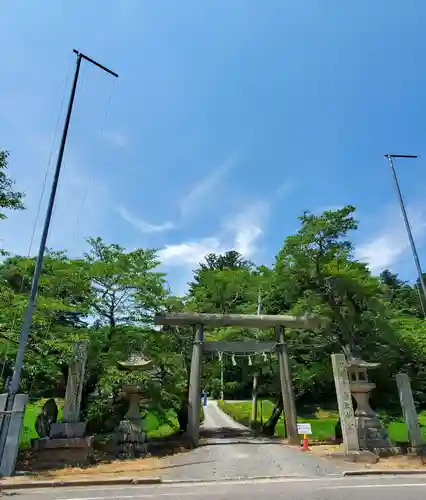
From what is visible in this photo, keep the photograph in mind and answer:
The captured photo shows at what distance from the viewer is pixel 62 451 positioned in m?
10.8

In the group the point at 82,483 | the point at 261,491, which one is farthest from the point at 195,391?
the point at 261,491

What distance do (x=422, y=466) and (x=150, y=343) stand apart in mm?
10474

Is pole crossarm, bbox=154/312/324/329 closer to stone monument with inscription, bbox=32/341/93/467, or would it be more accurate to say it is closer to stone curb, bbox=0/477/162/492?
stone monument with inscription, bbox=32/341/93/467

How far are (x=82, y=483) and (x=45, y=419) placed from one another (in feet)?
16.7

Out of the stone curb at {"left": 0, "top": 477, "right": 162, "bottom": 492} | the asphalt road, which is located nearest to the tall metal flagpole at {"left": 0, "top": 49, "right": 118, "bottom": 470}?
the stone curb at {"left": 0, "top": 477, "right": 162, "bottom": 492}

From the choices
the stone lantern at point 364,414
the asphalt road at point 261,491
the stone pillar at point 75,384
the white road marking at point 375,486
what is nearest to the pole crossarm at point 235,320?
the stone lantern at point 364,414

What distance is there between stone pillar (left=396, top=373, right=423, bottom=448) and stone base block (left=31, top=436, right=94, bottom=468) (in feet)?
36.9

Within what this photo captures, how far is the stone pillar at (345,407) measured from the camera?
40.0 feet

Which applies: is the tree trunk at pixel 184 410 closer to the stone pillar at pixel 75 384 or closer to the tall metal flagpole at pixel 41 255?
the stone pillar at pixel 75 384

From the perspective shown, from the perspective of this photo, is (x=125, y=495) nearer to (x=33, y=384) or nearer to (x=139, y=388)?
(x=139, y=388)

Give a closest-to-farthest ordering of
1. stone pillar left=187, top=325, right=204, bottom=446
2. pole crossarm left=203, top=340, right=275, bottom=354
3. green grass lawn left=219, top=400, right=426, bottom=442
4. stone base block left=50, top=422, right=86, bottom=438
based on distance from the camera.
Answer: stone base block left=50, top=422, right=86, bottom=438, stone pillar left=187, top=325, right=204, bottom=446, pole crossarm left=203, top=340, right=275, bottom=354, green grass lawn left=219, top=400, right=426, bottom=442

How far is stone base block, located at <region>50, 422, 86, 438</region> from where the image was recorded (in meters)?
11.1

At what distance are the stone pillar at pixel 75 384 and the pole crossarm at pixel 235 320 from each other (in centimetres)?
424

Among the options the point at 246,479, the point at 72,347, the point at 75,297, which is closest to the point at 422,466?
the point at 246,479
